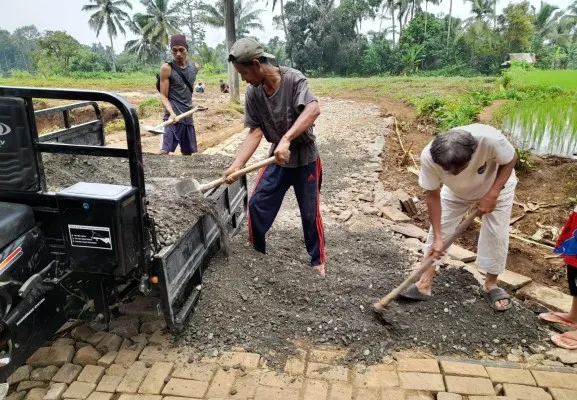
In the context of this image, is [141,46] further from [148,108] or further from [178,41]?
[178,41]

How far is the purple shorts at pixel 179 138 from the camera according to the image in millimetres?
5176

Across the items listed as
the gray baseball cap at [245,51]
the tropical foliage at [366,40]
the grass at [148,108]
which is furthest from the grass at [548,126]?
the tropical foliage at [366,40]

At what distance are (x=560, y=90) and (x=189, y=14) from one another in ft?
155

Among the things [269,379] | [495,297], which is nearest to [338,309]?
[269,379]

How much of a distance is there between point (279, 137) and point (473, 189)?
4.40 feet

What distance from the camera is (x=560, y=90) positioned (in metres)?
10.7

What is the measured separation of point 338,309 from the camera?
112 inches

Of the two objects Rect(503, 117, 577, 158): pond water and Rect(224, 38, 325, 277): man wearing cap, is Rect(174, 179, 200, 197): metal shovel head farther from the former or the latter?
Rect(503, 117, 577, 158): pond water

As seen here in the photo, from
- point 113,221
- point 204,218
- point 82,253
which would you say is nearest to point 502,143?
point 204,218

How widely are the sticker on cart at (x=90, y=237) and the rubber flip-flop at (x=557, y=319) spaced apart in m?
2.69

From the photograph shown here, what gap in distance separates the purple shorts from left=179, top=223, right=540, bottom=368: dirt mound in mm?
2302

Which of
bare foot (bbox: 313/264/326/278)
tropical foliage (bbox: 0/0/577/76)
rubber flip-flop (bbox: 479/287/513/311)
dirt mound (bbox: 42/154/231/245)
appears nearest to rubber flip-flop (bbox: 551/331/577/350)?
rubber flip-flop (bbox: 479/287/513/311)

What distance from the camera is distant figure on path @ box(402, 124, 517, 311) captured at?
7.62 feet

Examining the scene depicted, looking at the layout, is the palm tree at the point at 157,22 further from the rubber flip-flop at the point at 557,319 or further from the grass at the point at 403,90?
the rubber flip-flop at the point at 557,319
